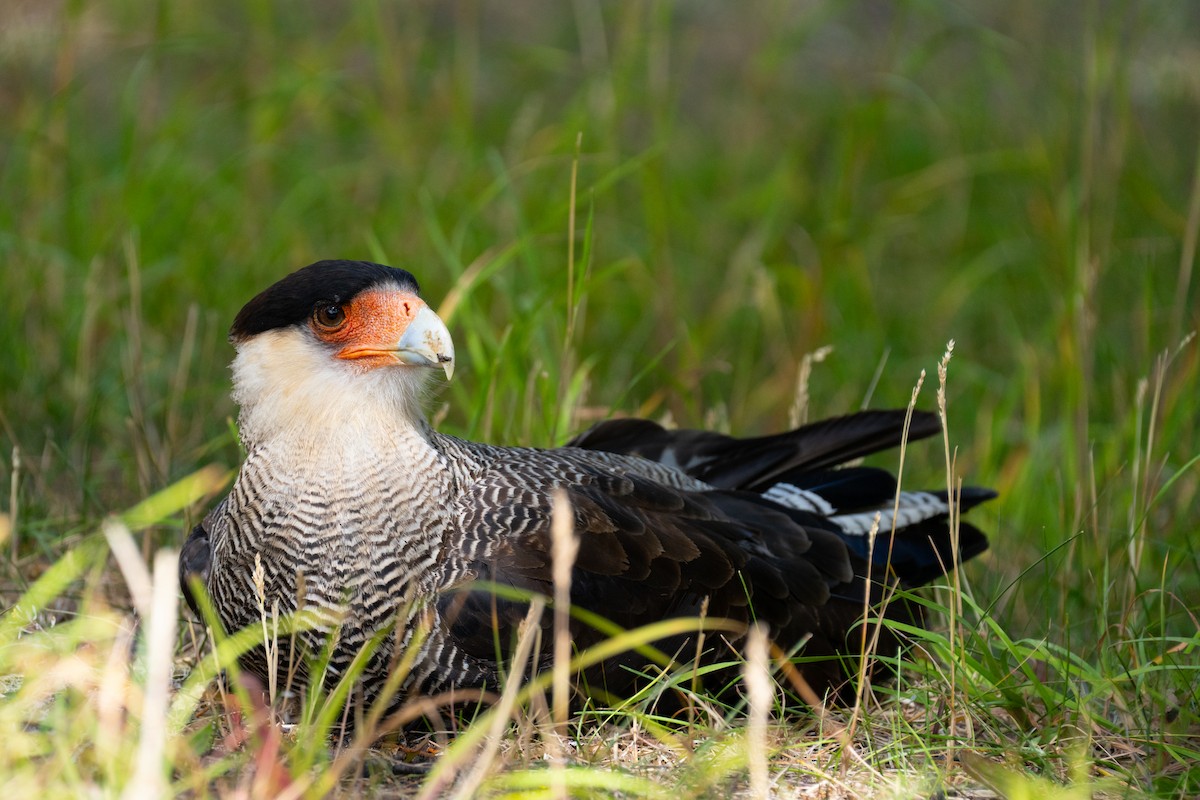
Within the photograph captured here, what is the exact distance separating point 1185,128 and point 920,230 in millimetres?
2193

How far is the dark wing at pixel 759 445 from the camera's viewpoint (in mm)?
4367

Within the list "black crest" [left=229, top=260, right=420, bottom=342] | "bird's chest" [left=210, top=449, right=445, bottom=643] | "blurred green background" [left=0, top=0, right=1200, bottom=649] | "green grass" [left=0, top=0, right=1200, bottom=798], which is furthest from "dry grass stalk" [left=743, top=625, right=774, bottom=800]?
"blurred green background" [left=0, top=0, right=1200, bottom=649]

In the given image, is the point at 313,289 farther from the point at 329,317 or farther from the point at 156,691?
the point at 156,691

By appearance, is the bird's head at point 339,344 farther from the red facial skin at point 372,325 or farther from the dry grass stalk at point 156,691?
the dry grass stalk at point 156,691

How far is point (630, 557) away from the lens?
3.58m

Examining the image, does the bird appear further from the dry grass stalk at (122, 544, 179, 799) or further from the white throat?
the dry grass stalk at (122, 544, 179, 799)

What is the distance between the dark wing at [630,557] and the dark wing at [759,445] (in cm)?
33

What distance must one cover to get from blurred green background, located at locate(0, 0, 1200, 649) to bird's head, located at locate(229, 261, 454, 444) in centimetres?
94

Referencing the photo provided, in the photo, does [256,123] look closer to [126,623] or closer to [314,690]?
[126,623]

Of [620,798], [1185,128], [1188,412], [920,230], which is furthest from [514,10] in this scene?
[620,798]

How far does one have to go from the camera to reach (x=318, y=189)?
23.0 feet

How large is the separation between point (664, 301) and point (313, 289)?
295 cm

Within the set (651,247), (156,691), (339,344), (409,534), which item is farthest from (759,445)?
(156,691)

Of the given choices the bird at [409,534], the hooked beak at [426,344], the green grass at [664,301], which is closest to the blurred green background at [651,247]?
the green grass at [664,301]
